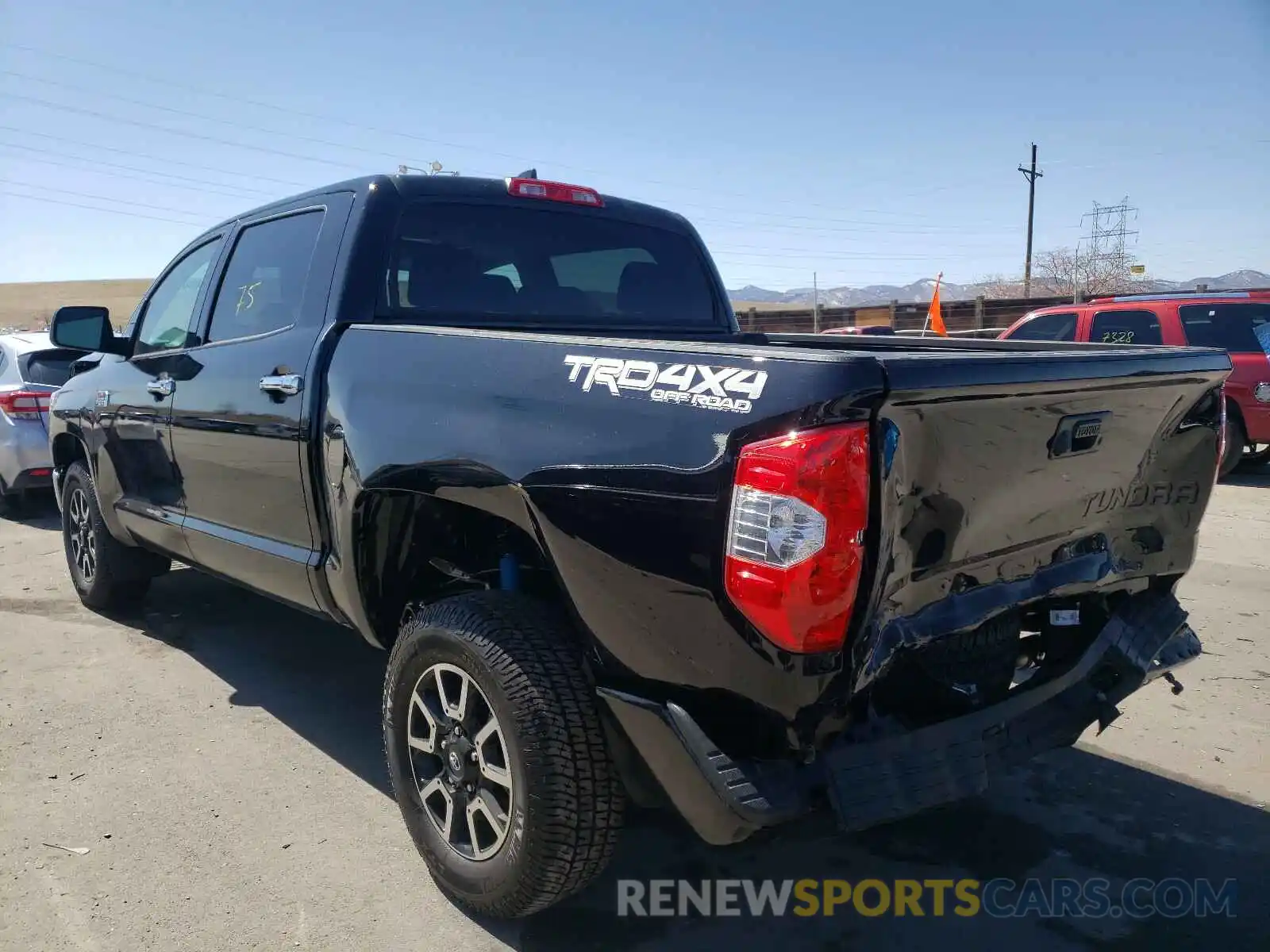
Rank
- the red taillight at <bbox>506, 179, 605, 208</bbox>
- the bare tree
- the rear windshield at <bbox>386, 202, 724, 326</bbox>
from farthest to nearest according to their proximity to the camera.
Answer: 1. the bare tree
2. the red taillight at <bbox>506, 179, 605, 208</bbox>
3. the rear windshield at <bbox>386, 202, 724, 326</bbox>

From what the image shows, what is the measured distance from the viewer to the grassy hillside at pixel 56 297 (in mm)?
59650

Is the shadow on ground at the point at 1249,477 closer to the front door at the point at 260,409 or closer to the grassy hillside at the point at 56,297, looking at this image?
the front door at the point at 260,409

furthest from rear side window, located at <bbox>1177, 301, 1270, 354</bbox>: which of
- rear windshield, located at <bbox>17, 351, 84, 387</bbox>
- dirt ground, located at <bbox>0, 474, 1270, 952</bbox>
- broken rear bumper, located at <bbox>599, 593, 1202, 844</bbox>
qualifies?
rear windshield, located at <bbox>17, 351, 84, 387</bbox>

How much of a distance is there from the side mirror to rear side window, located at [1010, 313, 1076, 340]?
29.2ft

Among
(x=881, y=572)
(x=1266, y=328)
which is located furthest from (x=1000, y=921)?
(x=1266, y=328)

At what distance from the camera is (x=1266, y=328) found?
9.59 m

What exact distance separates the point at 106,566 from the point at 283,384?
101 inches

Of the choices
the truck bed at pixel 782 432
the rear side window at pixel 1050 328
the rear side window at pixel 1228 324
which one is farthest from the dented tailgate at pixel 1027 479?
the rear side window at pixel 1050 328

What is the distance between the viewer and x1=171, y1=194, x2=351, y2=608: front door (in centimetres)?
330

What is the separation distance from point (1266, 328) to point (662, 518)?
9841mm

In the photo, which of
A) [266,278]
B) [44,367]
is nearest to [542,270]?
[266,278]

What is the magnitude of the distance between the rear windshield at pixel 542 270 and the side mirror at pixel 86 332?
2.14 meters

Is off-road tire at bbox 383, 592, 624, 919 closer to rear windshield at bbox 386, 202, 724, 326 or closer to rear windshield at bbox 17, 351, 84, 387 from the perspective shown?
rear windshield at bbox 386, 202, 724, 326

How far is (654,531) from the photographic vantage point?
2088mm
